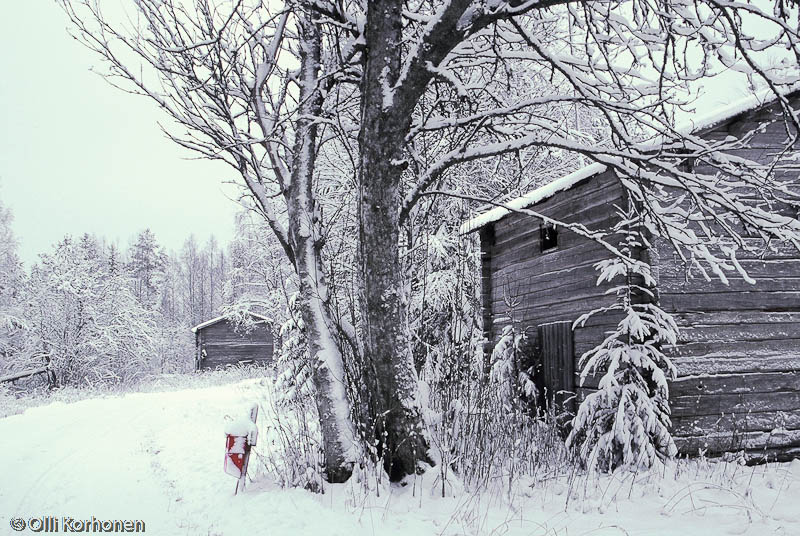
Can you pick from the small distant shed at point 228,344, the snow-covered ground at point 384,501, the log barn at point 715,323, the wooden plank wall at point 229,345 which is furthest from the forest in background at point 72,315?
the log barn at point 715,323

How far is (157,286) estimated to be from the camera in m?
50.2

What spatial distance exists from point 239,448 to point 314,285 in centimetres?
165

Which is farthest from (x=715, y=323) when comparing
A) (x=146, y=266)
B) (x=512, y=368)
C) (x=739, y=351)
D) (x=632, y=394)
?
(x=146, y=266)

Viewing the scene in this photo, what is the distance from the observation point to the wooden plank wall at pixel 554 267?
8047 mm

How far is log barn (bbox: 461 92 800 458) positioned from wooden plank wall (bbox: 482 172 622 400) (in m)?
0.02

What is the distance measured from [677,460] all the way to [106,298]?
28.2m

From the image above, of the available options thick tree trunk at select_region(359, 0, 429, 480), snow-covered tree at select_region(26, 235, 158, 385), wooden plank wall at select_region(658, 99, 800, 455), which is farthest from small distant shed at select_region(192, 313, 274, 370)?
Result: thick tree trunk at select_region(359, 0, 429, 480)

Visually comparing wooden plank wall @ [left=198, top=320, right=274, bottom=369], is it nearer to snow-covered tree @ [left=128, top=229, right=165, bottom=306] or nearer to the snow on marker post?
snow-covered tree @ [left=128, top=229, right=165, bottom=306]

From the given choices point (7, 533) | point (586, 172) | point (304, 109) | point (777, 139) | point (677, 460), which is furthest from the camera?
point (777, 139)

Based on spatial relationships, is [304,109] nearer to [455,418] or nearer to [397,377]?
[397,377]

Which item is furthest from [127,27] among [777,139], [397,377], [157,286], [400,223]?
[157,286]

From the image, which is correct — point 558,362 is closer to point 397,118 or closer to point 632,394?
point 632,394

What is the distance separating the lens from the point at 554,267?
30.1 feet

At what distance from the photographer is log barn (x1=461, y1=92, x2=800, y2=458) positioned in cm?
737
